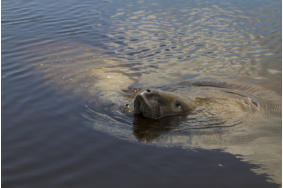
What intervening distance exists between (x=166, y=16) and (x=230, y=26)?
1922mm

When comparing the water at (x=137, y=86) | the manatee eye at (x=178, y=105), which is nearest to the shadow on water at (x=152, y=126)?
the water at (x=137, y=86)

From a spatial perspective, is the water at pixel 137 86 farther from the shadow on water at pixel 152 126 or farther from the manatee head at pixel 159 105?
the manatee head at pixel 159 105

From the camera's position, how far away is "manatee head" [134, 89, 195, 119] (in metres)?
5.29

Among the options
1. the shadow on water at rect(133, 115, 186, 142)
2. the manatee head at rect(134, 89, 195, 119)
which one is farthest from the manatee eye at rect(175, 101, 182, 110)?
the shadow on water at rect(133, 115, 186, 142)

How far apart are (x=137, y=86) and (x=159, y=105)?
4.86 ft

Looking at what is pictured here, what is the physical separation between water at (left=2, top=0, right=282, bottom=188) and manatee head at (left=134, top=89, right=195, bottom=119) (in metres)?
0.13

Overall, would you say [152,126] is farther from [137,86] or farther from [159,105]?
[137,86]

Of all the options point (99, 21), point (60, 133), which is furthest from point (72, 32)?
point (60, 133)

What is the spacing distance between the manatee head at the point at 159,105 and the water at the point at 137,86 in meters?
0.13

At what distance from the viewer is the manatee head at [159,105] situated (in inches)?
208

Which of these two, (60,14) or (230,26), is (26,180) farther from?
(60,14)

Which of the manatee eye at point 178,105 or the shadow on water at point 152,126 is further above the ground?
the manatee eye at point 178,105

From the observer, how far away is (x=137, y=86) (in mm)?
6902

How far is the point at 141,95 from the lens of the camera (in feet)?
17.2
